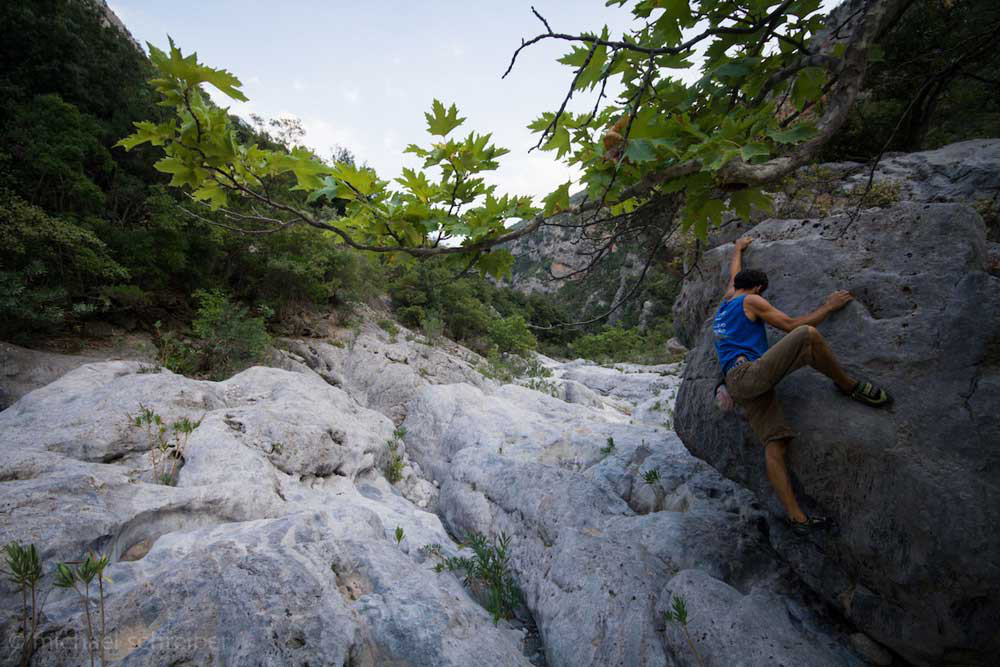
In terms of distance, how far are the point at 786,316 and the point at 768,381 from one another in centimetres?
58

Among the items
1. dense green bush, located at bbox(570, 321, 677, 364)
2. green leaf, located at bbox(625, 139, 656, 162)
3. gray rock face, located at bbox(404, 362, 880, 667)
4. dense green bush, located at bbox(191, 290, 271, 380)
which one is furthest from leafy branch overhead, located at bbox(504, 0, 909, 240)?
dense green bush, located at bbox(570, 321, 677, 364)

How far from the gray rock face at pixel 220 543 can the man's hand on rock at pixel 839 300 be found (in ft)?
11.7

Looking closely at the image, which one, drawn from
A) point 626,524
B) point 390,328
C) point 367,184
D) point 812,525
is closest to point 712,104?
point 367,184

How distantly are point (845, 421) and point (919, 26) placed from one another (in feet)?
23.1

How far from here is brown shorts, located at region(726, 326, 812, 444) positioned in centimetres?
254

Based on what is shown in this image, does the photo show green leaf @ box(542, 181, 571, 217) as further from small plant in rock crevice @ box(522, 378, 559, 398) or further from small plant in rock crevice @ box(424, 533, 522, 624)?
small plant in rock crevice @ box(522, 378, 559, 398)

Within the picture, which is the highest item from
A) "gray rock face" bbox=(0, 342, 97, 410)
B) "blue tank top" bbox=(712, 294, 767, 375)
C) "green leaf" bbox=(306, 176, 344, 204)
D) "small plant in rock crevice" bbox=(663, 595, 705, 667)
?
"green leaf" bbox=(306, 176, 344, 204)

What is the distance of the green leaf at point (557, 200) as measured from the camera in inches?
60.2

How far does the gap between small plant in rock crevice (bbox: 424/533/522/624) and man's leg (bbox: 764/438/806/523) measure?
95.3 inches

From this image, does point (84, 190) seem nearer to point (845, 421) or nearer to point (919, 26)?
point (845, 421)

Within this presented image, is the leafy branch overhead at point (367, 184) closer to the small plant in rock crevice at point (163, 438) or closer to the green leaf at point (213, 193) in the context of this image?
the green leaf at point (213, 193)

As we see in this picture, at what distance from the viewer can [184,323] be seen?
33.6 ft

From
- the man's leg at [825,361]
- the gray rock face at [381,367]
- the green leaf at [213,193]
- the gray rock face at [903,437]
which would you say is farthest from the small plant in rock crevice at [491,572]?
the gray rock face at [381,367]

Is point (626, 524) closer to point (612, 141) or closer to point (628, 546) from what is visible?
point (628, 546)
